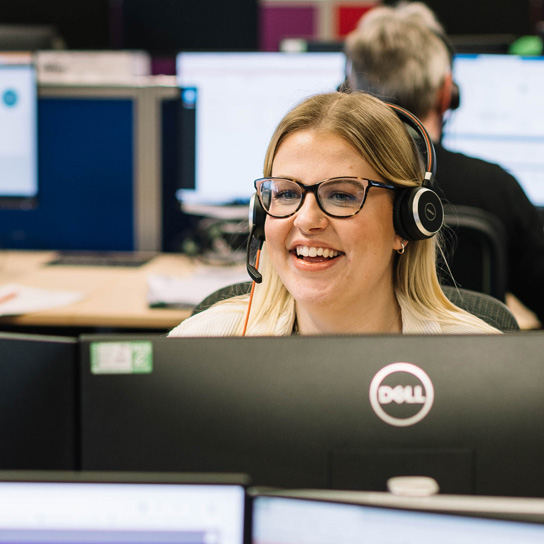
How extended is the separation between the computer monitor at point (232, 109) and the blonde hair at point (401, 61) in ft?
1.41

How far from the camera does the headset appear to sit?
→ 98 centimetres

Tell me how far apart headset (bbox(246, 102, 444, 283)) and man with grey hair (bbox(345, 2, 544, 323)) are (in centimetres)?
52

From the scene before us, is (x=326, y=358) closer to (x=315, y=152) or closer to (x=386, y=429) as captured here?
(x=386, y=429)

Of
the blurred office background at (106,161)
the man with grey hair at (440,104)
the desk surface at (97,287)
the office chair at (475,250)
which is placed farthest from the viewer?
the blurred office background at (106,161)

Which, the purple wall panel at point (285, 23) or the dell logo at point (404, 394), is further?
the purple wall panel at point (285, 23)

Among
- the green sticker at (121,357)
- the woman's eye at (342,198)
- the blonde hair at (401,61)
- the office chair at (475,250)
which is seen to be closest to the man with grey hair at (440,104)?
the blonde hair at (401,61)

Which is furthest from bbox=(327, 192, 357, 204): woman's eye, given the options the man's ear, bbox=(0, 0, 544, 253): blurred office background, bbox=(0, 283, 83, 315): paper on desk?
bbox=(0, 0, 544, 253): blurred office background

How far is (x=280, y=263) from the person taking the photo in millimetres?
1062

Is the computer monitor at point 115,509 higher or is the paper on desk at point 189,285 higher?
the computer monitor at point 115,509

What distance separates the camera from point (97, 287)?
75.7 inches

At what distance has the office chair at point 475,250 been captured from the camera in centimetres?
140

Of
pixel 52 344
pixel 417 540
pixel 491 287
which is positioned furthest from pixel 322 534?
pixel 491 287

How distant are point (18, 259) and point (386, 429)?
6.37ft

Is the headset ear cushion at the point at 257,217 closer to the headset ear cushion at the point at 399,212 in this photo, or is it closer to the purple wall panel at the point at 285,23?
the headset ear cushion at the point at 399,212
